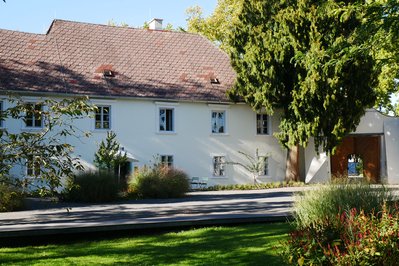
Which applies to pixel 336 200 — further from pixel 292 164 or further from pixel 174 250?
pixel 292 164

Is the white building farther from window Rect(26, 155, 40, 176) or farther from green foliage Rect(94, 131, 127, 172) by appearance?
window Rect(26, 155, 40, 176)

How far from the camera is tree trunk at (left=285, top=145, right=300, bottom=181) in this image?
3328cm

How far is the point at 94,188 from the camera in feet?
72.6

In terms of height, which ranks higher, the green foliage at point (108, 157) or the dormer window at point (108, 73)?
the dormer window at point (108, 73)

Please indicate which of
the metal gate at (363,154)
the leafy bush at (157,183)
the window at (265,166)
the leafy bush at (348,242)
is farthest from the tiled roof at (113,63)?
the leafy bush at (348,242)

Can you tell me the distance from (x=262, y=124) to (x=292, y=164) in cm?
331

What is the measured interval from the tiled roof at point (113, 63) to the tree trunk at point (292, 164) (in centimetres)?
551

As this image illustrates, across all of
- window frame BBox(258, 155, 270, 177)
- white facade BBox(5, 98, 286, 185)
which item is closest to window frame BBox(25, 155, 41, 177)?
white facade BBox(5, 98, 286, 185)

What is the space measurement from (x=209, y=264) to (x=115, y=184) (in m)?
14.3

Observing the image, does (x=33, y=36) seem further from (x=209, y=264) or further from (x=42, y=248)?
(x=209, y=264)

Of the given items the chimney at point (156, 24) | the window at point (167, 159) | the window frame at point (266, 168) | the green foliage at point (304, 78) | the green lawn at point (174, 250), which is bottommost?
the green lawn at point (174, 250)

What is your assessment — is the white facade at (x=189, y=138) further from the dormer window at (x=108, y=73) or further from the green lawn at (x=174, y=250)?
the green lawn at (x=174, y=250)

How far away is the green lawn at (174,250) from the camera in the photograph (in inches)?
365

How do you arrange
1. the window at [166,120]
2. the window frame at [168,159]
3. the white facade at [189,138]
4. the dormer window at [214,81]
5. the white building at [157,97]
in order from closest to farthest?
1. the white building at [157,97]
2. the white facade at [189,138]
3. the window frame at [168,159]
4. the window at [166,120]
5. the dormer window at [214,81]
